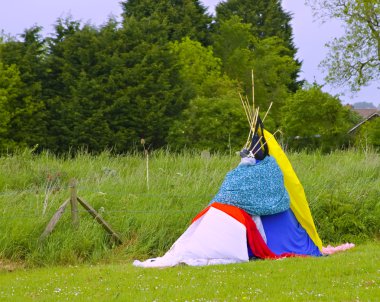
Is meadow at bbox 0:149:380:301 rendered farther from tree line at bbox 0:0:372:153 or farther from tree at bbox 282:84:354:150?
tree at bbox 282:84:354:150

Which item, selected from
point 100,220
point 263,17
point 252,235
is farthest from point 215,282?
point 263,17

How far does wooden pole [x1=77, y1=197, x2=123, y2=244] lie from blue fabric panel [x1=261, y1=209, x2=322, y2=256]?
7.43 feet

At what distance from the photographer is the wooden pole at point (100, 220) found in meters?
10.6

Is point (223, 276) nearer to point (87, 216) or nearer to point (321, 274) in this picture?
point (321, 274)

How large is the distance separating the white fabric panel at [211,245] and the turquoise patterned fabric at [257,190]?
1.18 feet

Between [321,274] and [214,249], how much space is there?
1.99 meters

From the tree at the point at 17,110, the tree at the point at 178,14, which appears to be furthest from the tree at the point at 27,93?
the tree at the point at 178,14

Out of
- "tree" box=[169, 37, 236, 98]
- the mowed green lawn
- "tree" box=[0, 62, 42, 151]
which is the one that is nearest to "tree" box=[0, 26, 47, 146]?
"tree" box=[0, 62, 42, 151]

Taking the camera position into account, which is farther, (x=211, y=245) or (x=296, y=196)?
(x=296, y=196)

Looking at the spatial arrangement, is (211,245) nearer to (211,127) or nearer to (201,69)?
(211,127)

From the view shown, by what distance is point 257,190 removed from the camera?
1026 centimetres

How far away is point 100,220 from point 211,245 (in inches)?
79.1

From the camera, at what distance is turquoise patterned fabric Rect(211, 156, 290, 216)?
10.2 meters

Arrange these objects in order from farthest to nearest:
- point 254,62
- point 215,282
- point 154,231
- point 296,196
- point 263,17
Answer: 1. point 263,17
2. point 254,62
3. point 154,231
4. point 296,196
5. point 215,282
